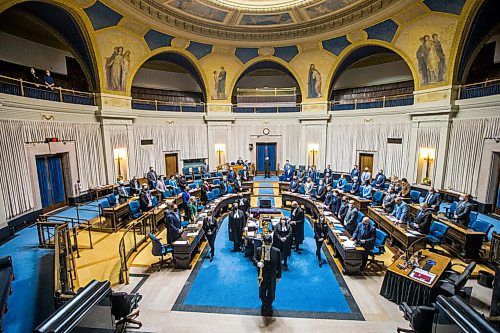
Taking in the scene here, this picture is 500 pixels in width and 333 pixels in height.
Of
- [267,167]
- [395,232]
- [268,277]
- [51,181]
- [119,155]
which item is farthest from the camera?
[267,167]

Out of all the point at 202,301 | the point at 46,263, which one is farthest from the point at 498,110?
the point at 46,263

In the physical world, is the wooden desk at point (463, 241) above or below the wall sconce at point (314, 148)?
below

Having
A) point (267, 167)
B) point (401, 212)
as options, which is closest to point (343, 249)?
point (401, 212)

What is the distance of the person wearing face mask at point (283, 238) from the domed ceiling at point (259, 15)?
39.7ft

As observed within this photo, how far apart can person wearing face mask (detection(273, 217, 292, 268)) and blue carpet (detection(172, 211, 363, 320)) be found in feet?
1.45

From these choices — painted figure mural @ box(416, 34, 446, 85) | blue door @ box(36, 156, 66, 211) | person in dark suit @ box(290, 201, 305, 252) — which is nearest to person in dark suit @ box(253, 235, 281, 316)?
person in dark suit @ box(290, 201, 305, 252)

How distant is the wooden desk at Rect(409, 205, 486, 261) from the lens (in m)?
7.08

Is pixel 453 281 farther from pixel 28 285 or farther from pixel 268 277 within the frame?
pixel 28 285

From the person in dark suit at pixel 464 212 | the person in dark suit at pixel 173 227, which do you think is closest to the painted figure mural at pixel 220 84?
the person in dark suit at pixel 173 227

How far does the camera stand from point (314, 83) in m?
18.2

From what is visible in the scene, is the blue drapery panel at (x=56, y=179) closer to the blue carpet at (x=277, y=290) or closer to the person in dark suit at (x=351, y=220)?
the blue carpet at (x=277, y=290)

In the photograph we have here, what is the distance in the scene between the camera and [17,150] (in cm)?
886

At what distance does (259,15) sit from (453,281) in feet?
50.5

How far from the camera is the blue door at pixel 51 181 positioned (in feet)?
33.5
